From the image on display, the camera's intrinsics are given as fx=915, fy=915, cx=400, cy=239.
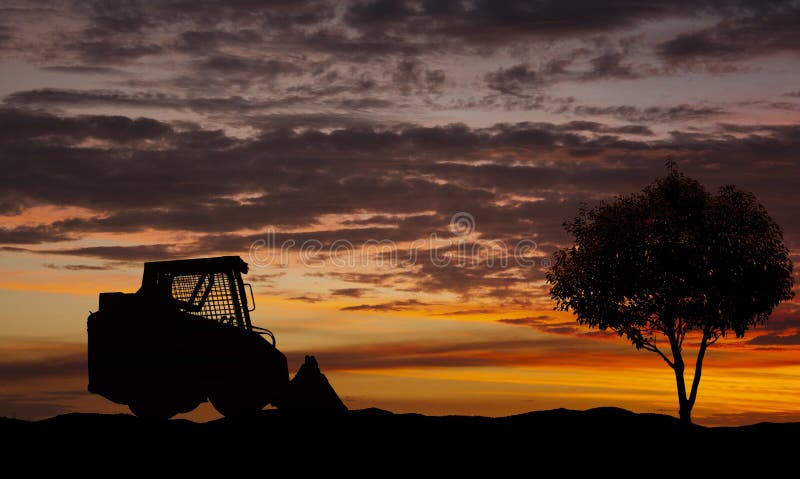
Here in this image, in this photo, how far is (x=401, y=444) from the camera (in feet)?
78.5

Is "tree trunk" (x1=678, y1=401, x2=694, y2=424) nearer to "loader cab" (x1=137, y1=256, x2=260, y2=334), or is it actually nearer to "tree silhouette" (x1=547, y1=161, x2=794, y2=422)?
"tree silhouette" (x1=547, y1=161, x2=794, y2=422)

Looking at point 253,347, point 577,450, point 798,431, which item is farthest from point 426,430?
point 798,431

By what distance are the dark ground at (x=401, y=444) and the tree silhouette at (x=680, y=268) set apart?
39.2 feet

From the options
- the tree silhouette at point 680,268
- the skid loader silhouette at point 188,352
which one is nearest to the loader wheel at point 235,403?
the skid loader silhouette at point 188,352

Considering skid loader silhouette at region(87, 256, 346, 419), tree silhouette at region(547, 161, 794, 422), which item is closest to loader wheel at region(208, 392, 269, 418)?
skid loader silhouette at region(87, 256, 346, 419)

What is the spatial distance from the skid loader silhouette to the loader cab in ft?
0.10

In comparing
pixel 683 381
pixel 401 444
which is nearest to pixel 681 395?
pixel 683 381

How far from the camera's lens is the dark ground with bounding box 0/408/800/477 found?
73.4 ft

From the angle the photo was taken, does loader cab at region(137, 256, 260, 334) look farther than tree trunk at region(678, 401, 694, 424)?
No

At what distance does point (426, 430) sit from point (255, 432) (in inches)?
187

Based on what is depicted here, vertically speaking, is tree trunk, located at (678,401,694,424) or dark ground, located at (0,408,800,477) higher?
tree trunk, located at (678,401,694,424)

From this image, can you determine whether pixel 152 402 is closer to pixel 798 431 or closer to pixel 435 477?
pixel 435 477

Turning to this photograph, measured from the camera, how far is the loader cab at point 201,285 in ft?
91.7

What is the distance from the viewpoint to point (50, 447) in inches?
945
